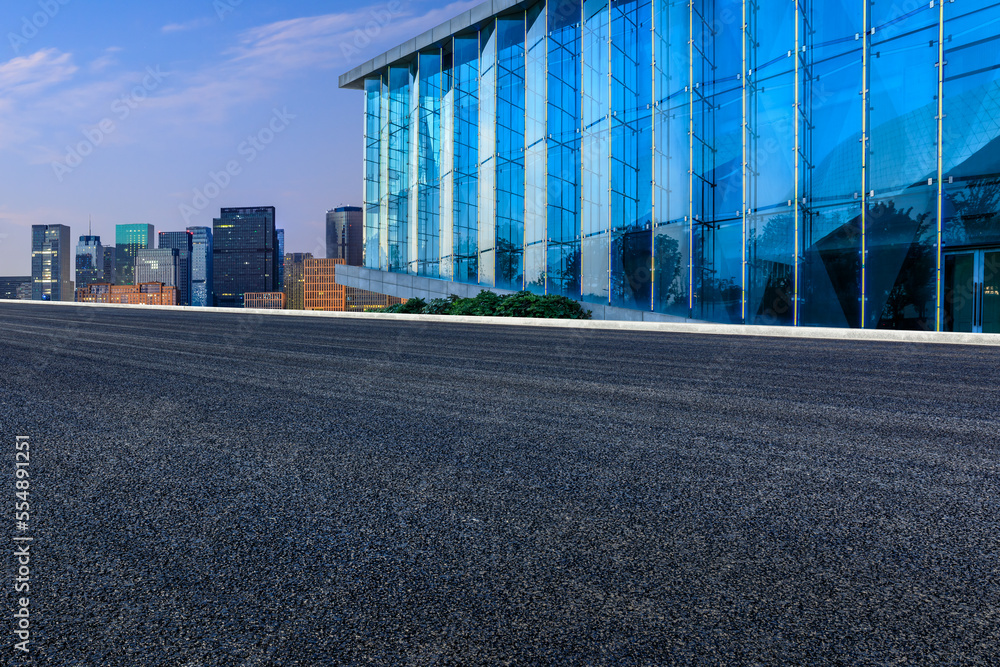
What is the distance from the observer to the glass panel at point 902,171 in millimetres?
17641

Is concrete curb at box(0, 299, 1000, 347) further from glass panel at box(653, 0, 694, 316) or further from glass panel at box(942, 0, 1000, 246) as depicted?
glass panel at box(653, 0, 694, 316)

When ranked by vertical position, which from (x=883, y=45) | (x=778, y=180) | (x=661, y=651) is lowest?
(x=661, y=651)

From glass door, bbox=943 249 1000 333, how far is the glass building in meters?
0.05

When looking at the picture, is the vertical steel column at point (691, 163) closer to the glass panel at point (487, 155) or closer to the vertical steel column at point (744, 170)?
the vertical steel column at point (744, 170)

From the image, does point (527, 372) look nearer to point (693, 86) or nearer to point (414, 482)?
point (414, 482)

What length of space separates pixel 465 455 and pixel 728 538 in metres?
1.84

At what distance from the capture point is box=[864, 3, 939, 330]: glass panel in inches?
695

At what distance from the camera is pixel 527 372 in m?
8.33

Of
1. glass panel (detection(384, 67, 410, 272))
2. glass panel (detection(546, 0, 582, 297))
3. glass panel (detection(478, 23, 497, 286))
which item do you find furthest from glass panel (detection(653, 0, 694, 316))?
glass panel (detection(384, 67, 410, 272))

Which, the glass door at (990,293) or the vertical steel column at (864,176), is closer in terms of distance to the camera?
the glass door at (990,293)

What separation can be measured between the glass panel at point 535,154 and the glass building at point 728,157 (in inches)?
4.4

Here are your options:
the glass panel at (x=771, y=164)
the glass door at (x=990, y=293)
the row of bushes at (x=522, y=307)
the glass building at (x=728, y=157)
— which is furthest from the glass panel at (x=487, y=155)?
the glass door at (x=990, y=293)

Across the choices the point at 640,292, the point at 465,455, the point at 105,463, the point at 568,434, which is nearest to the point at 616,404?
the point at 568,434

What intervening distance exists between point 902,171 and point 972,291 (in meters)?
3.83
